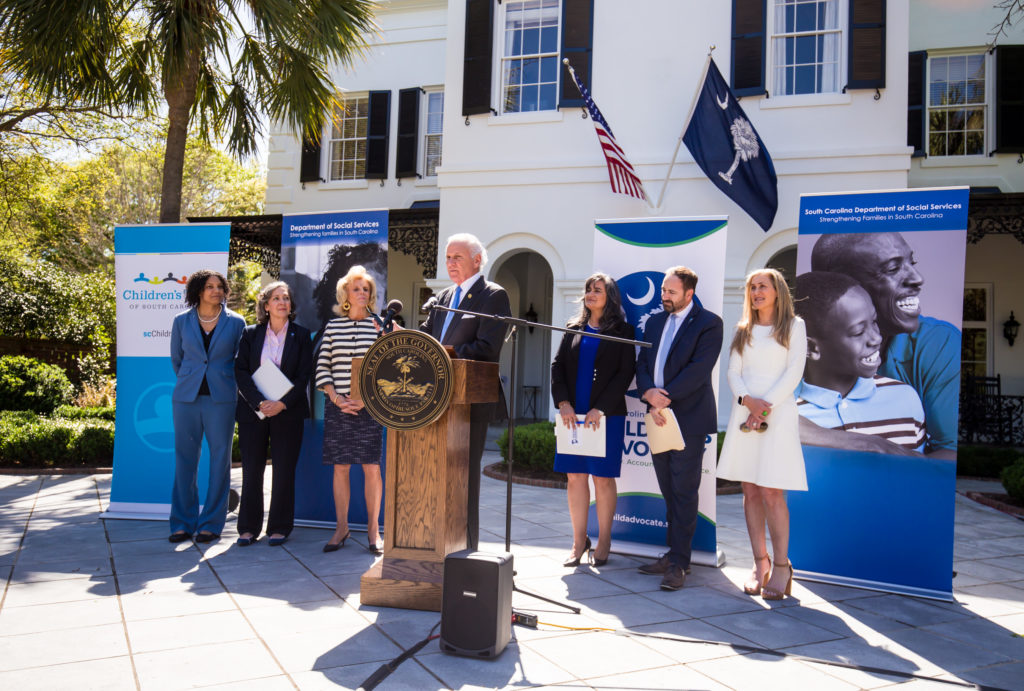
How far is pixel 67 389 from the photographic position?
1358cm

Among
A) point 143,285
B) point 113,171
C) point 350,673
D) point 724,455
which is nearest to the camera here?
point 350,673

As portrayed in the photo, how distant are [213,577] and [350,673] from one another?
77.1 inches

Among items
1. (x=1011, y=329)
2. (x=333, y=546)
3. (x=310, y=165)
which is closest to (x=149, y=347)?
(x=333, y=546)

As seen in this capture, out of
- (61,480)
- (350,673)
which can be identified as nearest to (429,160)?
(61,480)

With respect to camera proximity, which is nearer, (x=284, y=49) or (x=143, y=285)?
(x=143, y=285)

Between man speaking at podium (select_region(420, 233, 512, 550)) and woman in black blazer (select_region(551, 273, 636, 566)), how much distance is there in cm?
88

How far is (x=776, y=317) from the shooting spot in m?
4.96

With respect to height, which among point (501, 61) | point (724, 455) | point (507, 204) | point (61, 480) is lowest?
point (61, 480)

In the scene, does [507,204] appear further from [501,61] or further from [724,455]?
[724,455]

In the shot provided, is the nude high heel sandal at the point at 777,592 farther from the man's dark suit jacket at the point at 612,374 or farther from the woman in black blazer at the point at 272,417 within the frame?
the woman in black blazer at the point at 272,417

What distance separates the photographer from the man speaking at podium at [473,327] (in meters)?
4.59

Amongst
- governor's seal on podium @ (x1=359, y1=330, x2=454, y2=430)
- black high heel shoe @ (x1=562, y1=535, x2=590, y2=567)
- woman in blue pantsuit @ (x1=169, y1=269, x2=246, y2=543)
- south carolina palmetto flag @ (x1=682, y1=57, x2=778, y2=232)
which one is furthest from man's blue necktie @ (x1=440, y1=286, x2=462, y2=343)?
south carolina palmetto flag @ (x1=682, y1=57, x2=778, y2=232)

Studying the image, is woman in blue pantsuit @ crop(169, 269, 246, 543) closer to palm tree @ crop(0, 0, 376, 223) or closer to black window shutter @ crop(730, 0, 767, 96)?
palm tree @ crop(0, 0, 376, 223)

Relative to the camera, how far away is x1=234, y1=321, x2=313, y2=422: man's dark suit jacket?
587 cm
